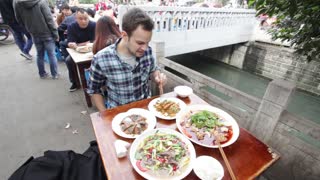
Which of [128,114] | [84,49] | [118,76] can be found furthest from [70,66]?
[128,114]

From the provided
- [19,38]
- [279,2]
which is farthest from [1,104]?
[279,2]

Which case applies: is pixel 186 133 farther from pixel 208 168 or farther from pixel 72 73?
pixel 72 73

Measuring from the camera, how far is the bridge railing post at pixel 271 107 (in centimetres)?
146

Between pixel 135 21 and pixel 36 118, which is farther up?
pixel 135 21

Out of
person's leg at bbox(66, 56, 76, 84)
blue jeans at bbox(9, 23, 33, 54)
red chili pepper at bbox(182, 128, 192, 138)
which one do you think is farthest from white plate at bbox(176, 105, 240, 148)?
blue jeans at bbox(9, 23, 33, 54)

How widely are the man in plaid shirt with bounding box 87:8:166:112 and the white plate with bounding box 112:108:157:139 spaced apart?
0.33m

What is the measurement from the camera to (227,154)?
107cm

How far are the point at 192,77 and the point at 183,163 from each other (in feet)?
4.95

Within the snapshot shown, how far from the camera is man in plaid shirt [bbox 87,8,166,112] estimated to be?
127 centimetres

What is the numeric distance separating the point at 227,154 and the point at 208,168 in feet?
0.73

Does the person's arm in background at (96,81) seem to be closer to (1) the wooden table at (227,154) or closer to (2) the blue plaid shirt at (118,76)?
(2) the blue plaid shirt at (118,76)

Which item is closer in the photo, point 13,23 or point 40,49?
point 40,49

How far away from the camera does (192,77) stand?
91.4 inches

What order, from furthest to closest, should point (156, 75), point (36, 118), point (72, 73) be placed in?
1. point (72, 73)
2. point (36, 118)
3. point (156, 75)
